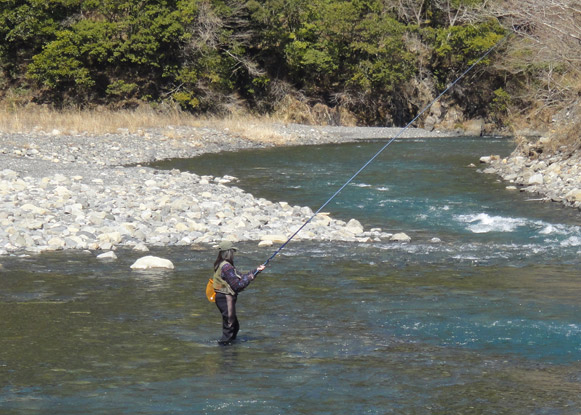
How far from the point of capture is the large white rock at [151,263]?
1150 centimetres

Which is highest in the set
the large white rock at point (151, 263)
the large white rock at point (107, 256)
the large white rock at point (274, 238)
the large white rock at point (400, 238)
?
the large white rock at point (151, 263)

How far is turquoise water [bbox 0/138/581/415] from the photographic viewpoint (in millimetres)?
6820

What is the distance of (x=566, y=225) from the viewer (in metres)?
15.1

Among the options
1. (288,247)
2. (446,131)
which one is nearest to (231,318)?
(288,247)

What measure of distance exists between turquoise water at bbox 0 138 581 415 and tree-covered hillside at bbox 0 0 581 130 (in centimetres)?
2268

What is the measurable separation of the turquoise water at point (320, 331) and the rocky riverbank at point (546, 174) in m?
3.13

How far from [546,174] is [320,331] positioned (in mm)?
13631

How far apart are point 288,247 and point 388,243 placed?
169 centimetres

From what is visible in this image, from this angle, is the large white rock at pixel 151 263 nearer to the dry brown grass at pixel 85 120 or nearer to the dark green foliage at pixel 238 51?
the dry brown grass at pixel 85 120

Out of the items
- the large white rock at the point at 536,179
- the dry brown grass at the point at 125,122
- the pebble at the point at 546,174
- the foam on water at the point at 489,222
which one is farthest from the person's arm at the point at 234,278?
the dry brown grass at the point at 125,122

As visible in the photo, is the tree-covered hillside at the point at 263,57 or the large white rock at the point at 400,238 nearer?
the large white rock at the point at 400,238

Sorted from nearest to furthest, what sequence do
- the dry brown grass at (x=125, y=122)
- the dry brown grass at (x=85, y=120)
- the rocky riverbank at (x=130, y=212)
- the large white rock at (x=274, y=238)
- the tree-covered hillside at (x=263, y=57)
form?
the rocky riverbank at (x=130, y=212) → the large white rock at (x=274, y=238) → the dry brown grass at (x=85, y=120) → the dry brown grass at (x=125, y=122) → the tree-covered hillside at (x=263, y=57)

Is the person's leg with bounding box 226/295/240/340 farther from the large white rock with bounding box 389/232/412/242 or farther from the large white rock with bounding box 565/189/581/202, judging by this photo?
the large white rock with bounding box 565/189/581/202

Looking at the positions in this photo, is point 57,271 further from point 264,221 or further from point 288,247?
point 264,221
